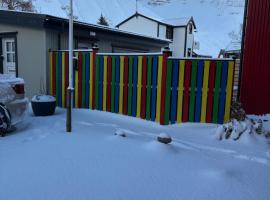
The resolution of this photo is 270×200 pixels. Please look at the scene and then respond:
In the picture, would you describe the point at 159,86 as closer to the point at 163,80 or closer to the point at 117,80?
the point at 163,80

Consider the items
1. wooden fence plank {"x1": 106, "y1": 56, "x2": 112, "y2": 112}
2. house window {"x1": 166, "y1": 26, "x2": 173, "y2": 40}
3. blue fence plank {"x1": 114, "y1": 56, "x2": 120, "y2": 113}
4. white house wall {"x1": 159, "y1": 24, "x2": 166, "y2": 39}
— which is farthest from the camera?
house window {"x1": 166, "y1": 26, "x2": 173, "y2": 40}

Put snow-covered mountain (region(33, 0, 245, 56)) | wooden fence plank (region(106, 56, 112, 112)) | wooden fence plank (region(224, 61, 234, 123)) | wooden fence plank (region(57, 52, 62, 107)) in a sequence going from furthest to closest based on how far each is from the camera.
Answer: snow-covered mountain (region(33, 0, 245, 56)), wooden fence plank (region(57, 52, 62, 107)), wooden fence plank (region(106, 56, 112, 112)), wooden fence plank (region(224, 61, 234, 123))

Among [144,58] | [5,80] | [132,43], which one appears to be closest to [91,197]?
[5,80]

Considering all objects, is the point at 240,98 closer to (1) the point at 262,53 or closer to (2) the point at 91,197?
(1) the point at 262,53

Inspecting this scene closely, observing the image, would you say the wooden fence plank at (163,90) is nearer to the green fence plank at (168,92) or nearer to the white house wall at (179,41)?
the green fence plank at (168,92)

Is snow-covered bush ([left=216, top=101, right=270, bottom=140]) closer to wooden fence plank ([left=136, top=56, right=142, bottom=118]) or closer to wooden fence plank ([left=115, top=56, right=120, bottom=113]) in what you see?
wooden fence plank ([left=136, top=56, right=142, bottom=118])

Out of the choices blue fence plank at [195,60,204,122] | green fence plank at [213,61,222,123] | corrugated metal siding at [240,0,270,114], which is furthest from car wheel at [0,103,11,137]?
corrugated metal siding at [240,0,270,114]

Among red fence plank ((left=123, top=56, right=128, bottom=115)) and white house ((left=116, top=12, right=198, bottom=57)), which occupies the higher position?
white house ((left=116, top=12, right=198, bottom=57))

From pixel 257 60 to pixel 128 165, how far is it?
16.3 feet

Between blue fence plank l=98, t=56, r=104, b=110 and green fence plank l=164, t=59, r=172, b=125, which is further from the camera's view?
blue fence plank l=98, t=56, r=104, b=110

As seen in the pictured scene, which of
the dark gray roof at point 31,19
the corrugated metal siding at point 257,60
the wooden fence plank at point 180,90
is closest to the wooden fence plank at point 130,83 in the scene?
the wooden fence plank at point 180,90

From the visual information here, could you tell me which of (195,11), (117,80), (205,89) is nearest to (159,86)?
(205,89)

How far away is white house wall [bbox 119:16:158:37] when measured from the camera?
2816 centimetres

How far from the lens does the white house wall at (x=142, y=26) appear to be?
92.4 ft
